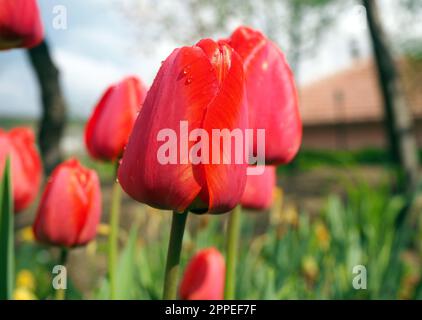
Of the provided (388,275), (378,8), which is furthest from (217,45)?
(378,8)

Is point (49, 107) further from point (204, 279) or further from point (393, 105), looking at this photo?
point (393, 105)

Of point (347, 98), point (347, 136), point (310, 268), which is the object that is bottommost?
point (310, 268)

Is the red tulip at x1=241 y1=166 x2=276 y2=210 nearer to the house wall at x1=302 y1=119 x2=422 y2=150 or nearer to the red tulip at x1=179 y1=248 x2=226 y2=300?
the red tulip at x1=179 y1=248 x2=226 y2=300

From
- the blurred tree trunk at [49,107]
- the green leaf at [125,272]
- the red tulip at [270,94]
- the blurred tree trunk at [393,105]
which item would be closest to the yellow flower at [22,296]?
the green leaf at [125,272]

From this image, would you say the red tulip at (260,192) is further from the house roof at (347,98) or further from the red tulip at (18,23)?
the house roof at (347,98)

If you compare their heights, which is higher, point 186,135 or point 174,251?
point 186,135

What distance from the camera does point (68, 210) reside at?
97 cm

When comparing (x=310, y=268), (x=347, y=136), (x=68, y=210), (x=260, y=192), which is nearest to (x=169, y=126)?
(x=68, y=210)

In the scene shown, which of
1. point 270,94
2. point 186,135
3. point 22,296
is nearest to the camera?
point 186,135

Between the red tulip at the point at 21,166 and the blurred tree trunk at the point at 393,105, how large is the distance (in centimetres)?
576

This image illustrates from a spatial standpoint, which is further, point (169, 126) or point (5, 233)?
point (5, 233)

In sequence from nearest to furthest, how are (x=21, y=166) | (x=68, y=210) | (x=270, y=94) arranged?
(x=270, y=94) → (x=68, y=210) → (x=21, y=166)

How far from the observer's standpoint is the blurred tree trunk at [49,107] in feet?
11.4

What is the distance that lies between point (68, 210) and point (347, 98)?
21229mm
